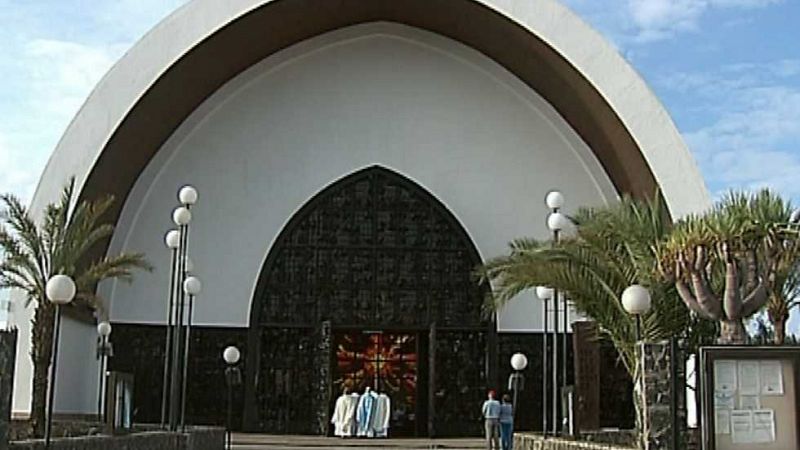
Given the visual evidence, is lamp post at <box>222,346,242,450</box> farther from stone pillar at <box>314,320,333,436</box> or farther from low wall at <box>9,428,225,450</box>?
stone pillar at <box>314,320,333,436</box>

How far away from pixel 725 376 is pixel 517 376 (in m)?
13.2

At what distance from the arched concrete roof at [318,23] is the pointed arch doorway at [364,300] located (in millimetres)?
3590

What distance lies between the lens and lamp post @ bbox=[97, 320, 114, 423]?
21.7 meters

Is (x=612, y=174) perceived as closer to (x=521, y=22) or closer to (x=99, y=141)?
(x=521, y=22)

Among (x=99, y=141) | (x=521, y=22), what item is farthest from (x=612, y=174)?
(x=99, y=141)

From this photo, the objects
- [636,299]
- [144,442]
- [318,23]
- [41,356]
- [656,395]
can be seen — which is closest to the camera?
[656,395]

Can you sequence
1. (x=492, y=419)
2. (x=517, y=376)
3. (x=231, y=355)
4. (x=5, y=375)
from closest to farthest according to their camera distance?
(x=5, y=375) → (x=492, y=419) → (x=517, y=376) → (x=231, y=355)

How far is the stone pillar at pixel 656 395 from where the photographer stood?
1033 cm

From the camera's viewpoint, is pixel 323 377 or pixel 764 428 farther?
pixel 323 377

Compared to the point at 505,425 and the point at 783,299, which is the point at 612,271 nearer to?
the point at 783,299

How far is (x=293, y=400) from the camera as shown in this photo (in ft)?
78.0

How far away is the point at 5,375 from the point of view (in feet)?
33.5

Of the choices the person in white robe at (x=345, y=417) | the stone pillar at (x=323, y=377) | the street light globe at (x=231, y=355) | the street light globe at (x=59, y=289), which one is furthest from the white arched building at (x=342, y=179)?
the street light globe at (x=59, y=289)

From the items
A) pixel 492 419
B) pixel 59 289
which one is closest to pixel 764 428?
pixel 59 289
